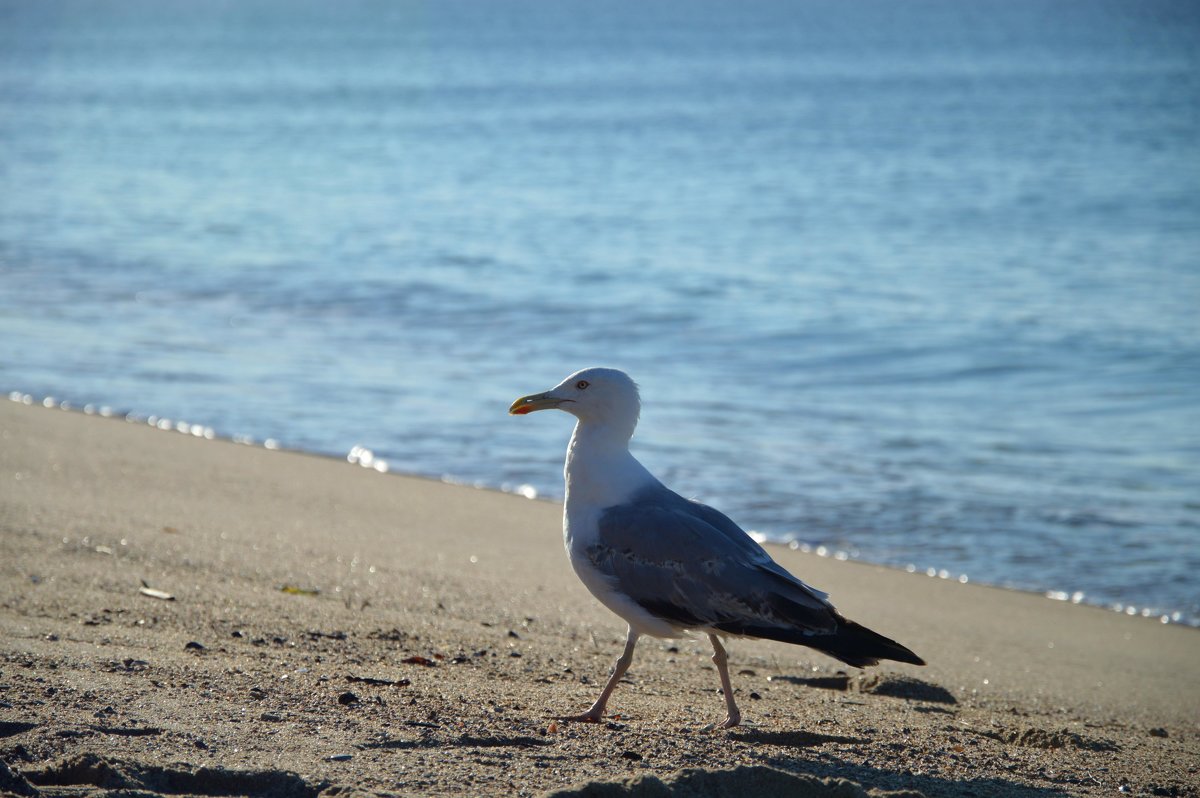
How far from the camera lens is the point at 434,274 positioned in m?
17.6

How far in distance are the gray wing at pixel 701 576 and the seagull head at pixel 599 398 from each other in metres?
0.43

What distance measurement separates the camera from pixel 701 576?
4609 millimetres

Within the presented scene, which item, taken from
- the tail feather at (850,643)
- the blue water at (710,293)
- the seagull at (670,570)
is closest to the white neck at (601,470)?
the seagull at (670,570)

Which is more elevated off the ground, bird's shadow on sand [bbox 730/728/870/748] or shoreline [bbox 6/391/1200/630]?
shoreline [bbox 6/391/1200/630]

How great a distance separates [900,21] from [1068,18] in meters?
11.4

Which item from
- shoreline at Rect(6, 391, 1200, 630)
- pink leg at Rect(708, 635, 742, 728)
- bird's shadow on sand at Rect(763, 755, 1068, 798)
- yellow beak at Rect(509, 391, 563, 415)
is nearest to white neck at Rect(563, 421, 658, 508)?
yellow beak at Rect(509, 391, 563, 415)

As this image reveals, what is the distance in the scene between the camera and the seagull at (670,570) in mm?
4516

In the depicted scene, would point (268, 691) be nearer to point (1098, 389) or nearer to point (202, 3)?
point (1098, 389)

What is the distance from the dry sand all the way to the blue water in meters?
1.31

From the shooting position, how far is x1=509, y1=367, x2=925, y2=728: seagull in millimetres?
4516

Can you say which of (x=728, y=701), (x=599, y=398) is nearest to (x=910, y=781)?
(x=728, y=701)

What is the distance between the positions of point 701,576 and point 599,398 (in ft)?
2.80

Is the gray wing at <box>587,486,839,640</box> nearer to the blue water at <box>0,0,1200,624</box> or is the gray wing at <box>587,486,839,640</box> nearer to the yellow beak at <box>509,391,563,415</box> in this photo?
the yellow beak at <box>509,391,563,415</box>

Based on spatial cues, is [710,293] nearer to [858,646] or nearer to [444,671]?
[444,671]
